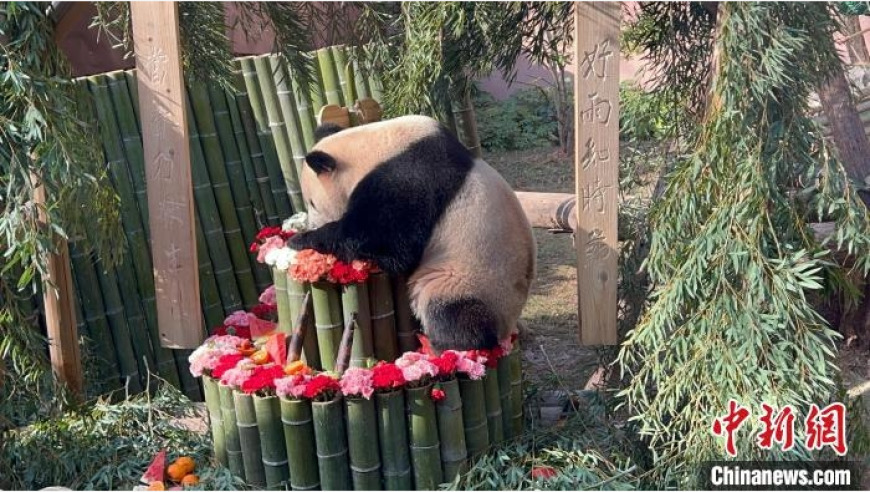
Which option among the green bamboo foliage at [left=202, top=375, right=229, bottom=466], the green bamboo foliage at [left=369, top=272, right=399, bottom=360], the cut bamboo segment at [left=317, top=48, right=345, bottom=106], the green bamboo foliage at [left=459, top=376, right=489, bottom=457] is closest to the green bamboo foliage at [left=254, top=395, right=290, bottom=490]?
the green bamboo foliage at [left=202, top=375, right=229, bottom=466]

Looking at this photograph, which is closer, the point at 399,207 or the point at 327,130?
the point at 399,207

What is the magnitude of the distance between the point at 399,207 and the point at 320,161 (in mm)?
423

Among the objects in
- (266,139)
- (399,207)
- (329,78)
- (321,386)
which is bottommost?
(321,386)

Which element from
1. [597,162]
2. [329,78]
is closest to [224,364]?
[597,162]

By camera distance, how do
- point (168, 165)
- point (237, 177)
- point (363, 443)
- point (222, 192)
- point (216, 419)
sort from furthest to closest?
point (237, 177), point (222, 192), point (216, 419), point (168, 165), point (363, 443)

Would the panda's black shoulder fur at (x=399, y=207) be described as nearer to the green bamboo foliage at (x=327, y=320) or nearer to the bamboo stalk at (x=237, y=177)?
the green bamboo foliage at (x=327, y=320)

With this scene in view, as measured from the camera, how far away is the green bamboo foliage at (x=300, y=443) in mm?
3619

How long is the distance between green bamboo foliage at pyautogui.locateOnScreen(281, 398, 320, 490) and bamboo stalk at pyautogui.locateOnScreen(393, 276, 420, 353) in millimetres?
565

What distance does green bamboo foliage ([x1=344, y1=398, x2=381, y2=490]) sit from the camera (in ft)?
11.9

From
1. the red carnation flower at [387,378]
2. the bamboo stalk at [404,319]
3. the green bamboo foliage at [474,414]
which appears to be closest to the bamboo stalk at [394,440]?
the red carnation flower at [387,378]

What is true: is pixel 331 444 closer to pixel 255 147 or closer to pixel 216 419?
pixel 216 419

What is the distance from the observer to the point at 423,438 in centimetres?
368

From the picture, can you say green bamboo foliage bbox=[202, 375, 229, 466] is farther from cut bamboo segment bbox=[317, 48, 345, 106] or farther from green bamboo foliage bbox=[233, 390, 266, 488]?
cut bamboo segment bbox=[317, 48, 345, 106]

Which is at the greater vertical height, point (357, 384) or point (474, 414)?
point (357, 384)
